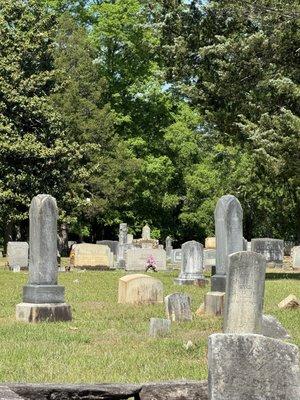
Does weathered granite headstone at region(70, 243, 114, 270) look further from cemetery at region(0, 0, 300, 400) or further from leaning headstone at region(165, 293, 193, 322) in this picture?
leaning headstone at region(165, 293, 193, 322)

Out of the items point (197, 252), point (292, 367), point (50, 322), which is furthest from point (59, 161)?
point (292, 367)

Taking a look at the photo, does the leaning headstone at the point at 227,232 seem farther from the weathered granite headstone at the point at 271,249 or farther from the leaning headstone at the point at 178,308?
the weathered granite headstone at the point at 271,249

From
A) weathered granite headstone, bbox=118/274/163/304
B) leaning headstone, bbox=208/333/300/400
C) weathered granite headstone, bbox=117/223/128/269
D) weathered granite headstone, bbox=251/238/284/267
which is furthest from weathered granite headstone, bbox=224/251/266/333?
weathered granite headstone, bbox=251/238/284/267

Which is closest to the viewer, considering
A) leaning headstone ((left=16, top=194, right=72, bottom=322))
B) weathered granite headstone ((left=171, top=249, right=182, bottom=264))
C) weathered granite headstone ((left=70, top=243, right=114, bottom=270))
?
leaning headstone ((left=16, top=194, right=72, bottom=322))

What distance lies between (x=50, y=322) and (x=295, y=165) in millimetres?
12589

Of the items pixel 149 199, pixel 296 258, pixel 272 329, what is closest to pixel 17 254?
pixel 296 258

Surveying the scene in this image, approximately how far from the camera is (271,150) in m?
23.5

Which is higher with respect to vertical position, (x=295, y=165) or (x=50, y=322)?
(x=295, y=165)

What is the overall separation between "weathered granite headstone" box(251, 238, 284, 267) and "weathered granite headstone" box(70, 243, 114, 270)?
7885 mm

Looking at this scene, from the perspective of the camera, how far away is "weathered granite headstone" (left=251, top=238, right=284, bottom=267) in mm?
36469

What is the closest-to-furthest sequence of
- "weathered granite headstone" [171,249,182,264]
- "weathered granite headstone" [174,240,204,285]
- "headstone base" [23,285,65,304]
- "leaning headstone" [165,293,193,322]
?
"leaning headstone" [165,293,193,322] → "headstone base" [23,285,65,304] → "weathered granite headstone" [174,240,204,285] → "weathered granite headstone" [171,249,182,264]

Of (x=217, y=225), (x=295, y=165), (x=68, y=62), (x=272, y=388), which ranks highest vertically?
(x=68, y=62)

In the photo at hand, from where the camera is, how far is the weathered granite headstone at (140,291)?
51.5ft

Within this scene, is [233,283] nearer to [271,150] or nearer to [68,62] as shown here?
[271,150]
